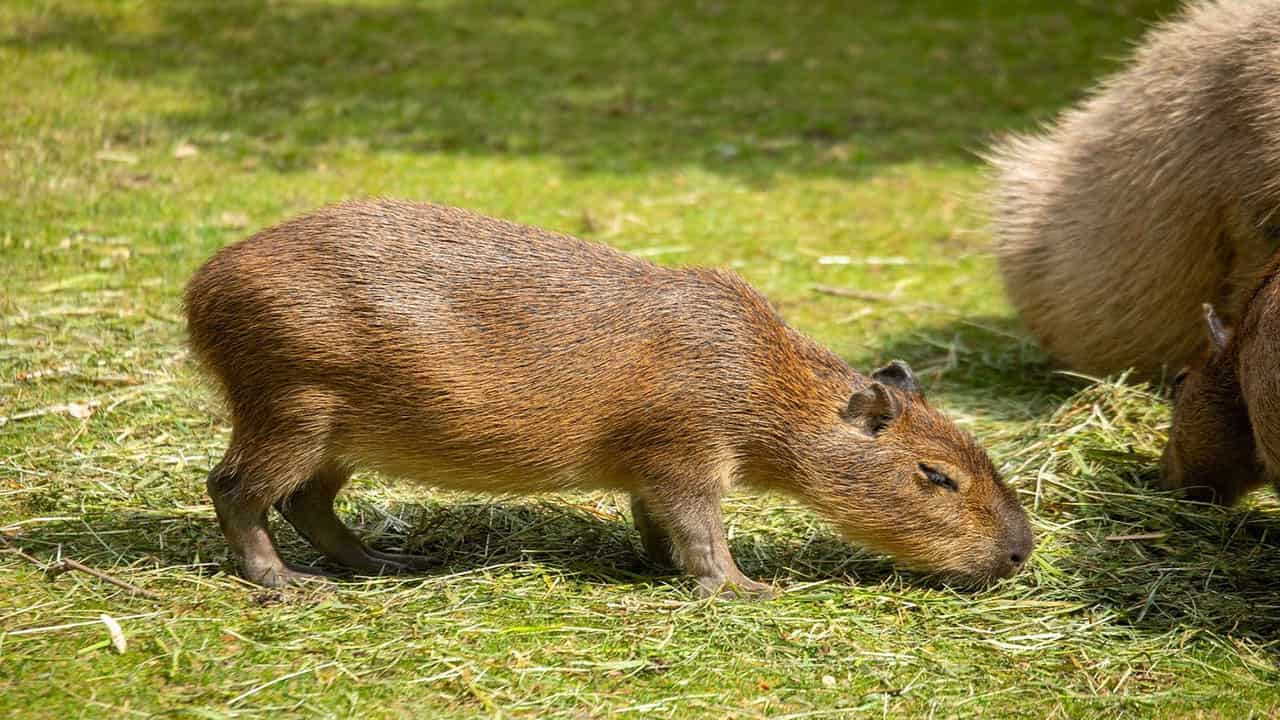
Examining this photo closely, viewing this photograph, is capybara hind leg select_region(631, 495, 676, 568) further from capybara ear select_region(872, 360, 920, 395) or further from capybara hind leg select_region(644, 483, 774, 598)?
capybara ear select_region(872, 360, 920, 395)

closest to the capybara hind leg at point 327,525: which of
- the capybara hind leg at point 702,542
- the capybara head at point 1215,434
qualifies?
the capybara hind leg at point 702,542

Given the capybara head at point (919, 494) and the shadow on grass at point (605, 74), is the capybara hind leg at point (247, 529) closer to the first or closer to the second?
the capybara head at point (919, 494)

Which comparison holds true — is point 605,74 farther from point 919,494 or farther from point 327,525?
point 919,494

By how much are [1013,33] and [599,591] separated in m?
10.6

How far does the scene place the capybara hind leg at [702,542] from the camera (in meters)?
3.64

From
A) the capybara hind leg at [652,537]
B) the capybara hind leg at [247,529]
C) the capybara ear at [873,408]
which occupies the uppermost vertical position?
the capybara ear at [873,408]

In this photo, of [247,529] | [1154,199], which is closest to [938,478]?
[247,529]

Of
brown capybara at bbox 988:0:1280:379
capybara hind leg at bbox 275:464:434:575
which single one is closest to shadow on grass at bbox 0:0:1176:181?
brown capybara at bbox 988:0:1280:379

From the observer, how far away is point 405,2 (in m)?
12.5

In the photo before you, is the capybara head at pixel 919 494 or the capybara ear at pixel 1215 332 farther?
the capybara ear at pixel 1215 332

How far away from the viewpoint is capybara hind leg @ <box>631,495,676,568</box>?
3865mm

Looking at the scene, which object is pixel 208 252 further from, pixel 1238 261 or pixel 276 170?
pixel 1238 261

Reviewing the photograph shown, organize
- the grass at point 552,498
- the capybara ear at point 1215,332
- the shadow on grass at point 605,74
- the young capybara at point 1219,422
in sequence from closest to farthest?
the grass at point 552,498 → the young capybara at point 1219,422 → the capybara ear at point 1215,332 → the shadow on grass at point 605,74

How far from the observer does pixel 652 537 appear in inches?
153
